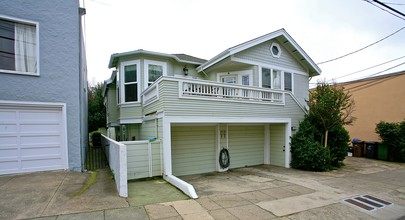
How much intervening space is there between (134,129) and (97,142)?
21.1 feet

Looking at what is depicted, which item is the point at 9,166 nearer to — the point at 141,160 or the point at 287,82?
the point at 141,160

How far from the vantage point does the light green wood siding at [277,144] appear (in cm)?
1062

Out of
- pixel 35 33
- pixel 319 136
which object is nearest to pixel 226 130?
pixel 319 136

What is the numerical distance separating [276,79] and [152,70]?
6758mm

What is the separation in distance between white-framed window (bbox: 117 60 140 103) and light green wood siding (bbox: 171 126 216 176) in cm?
338

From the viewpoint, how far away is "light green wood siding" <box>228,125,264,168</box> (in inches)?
402

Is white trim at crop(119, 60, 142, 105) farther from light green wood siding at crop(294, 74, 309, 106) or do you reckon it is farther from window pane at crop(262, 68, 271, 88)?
light green wood siding at crop(294, 74, 309, 106)

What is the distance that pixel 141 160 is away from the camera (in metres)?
7.23

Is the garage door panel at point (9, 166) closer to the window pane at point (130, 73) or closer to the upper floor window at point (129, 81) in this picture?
the upper floor window at point (129, 81)

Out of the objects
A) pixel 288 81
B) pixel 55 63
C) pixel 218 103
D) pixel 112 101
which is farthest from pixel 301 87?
pixel 55 63

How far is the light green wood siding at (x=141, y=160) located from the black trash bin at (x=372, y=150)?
1334 centimetres

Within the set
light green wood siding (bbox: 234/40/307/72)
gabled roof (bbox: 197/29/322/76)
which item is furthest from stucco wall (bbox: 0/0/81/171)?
light green wood siding (bbox: 234/40/307/72)

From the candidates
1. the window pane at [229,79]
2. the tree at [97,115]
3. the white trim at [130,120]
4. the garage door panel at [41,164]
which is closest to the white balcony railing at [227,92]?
the window pane at [229,79]

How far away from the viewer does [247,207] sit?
494cm
